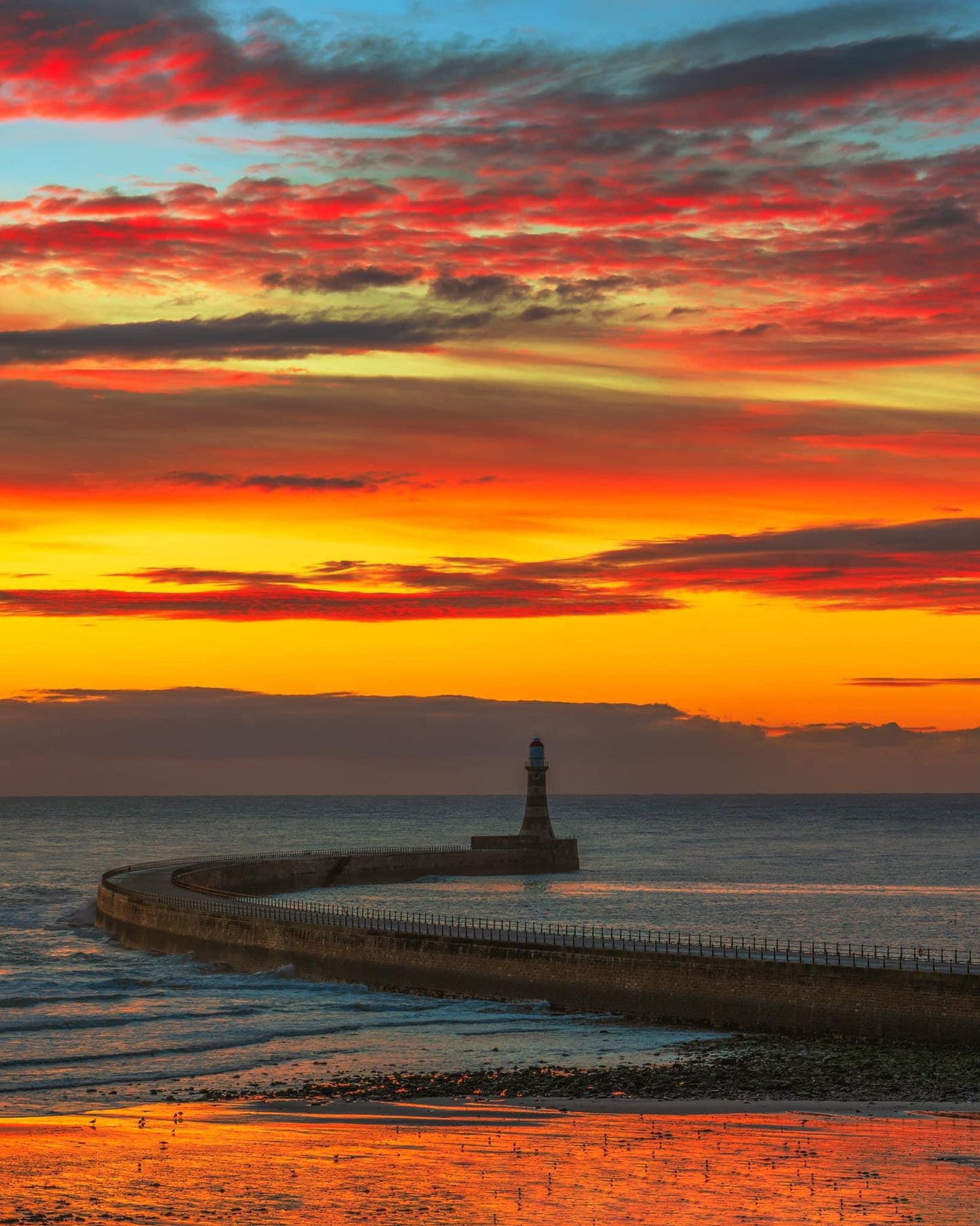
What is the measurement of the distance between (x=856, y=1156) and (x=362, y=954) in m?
34.7

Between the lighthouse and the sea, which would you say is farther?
the lighthouse

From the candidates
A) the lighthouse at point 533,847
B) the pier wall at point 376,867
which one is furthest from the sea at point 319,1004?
the lighthouse at point 533,847

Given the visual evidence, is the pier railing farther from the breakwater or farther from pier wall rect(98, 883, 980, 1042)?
pier wall rect(98, 883, 980, 1042)

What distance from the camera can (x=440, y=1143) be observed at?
1431 inches

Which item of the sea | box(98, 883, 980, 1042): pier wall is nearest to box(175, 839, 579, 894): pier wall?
the sea

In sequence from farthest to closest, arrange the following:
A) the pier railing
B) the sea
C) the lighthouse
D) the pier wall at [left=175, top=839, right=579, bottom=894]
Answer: the lighthouse < the pier wall at [left=175, top=839, right=579, bottom=894] < the pier railing < the sea

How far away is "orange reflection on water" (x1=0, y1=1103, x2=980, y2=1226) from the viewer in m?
30.4

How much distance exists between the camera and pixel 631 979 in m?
56.1

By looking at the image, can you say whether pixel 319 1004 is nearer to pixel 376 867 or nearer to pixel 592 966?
pixel 592 966

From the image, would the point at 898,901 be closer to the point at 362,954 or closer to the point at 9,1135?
the point at 362,954

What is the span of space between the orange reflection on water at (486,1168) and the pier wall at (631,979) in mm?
9481

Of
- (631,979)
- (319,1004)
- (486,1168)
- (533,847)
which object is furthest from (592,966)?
(533,847)

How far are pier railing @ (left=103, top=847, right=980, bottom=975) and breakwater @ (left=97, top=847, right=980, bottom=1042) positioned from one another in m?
0.25

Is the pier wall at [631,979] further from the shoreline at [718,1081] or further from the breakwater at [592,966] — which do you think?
the shoreline at [718,1081]
